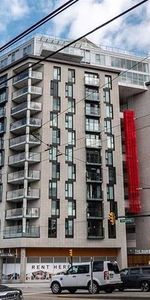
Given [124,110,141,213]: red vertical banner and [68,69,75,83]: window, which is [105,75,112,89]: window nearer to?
[124,110,141,213]: red vertical banner

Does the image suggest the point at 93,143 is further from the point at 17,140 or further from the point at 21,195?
the point at 21,195

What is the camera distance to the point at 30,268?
54656mm

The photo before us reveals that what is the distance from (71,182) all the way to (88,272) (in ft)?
105

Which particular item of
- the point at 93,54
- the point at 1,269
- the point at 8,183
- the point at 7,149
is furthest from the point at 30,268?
the point at 93,54

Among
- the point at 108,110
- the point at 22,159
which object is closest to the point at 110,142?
the point at 108,110

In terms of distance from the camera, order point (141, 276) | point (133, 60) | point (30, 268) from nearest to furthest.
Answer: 1. point (141, 276)
2. point (30, 268)
3. point (133, 60)

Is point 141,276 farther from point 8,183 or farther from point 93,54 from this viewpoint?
point 93,54

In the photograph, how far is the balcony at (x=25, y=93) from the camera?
202 ft

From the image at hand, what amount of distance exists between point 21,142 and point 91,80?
15714 mm

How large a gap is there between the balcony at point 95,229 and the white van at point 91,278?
29.3 m

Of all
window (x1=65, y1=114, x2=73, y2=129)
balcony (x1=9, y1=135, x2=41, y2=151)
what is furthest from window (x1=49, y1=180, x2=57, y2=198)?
window (x1=65, y1=114, x2=73, y2=129)

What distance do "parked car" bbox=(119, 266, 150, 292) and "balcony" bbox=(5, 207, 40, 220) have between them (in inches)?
1020

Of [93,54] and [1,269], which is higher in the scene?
[93,54]

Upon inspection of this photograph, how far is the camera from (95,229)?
58531 mm
